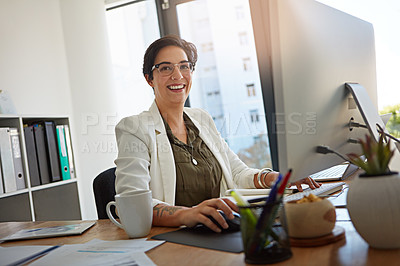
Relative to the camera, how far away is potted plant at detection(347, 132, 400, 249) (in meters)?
0.66

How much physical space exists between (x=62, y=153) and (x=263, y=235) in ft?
7.73

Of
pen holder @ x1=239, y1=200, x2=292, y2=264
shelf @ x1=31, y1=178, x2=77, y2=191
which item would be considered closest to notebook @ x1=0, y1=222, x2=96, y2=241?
pen holder @ x1=239, y1=200, x2=292, y2=264

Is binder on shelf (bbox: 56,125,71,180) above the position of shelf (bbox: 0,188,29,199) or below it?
above

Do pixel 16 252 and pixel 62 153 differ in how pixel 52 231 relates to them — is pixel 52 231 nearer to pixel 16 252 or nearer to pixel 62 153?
pixel 16 252

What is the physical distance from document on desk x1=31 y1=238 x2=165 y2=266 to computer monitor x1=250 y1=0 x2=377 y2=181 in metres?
0.34

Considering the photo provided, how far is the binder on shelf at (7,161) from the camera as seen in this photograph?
2410mm

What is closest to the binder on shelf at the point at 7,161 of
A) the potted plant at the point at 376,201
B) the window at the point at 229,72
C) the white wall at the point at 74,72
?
the white wall at the point at 74,72

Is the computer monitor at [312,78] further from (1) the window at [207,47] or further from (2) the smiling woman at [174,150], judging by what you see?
(1) the window at [207,47]

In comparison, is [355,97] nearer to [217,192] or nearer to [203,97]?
[217,192]

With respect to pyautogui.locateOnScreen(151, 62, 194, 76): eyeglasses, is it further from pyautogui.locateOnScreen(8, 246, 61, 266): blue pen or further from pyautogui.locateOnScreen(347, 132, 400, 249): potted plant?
pyautogui.locateOnScreen(347, 132, 400, 249): potted plant

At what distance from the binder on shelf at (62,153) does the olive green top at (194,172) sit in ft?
4.40

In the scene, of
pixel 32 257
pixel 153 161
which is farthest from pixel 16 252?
pixel 153 161

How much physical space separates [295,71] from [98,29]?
3003mm

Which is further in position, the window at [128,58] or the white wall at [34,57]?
the window at [128,58]
